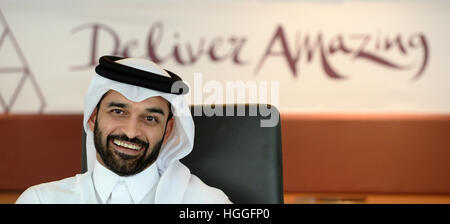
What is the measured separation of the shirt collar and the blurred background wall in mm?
1625

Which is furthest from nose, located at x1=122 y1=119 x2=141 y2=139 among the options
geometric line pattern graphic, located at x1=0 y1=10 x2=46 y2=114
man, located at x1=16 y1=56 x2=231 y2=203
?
geometric line pattern graphic, located at x1=0 y1=10 x2=46 y2=114

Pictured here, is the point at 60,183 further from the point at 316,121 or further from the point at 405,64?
the point at 405,64

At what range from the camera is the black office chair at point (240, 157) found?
1.67 m

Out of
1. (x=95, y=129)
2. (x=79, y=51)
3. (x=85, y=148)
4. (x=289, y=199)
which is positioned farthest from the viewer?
(x=79, y=51)

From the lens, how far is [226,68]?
11.0 feet

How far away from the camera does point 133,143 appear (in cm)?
153

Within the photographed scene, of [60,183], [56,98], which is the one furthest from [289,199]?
[60,183]

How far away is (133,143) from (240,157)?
0.35m

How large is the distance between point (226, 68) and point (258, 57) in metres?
0.20

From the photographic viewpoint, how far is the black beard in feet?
5.05
